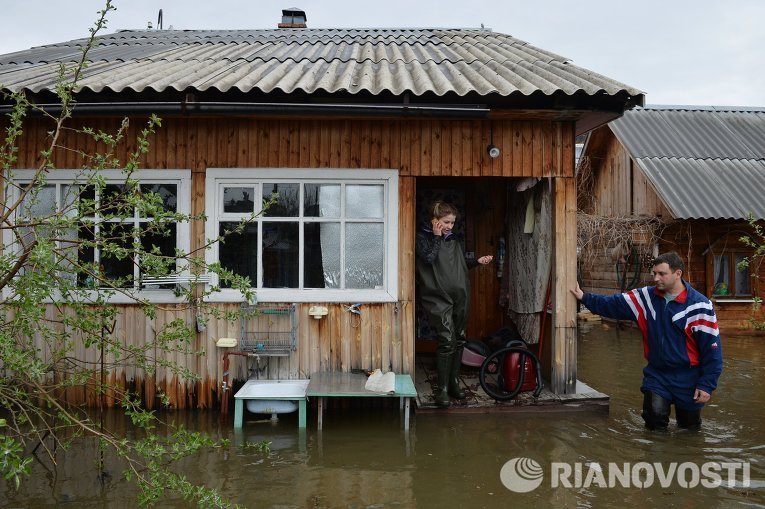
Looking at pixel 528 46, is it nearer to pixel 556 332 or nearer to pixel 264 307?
pixel 556 332

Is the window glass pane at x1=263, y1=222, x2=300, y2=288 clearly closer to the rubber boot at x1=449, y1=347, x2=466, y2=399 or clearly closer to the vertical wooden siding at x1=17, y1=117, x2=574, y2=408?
the vertical wooden siding at x1=17, y1=117, x2=574, y2=408

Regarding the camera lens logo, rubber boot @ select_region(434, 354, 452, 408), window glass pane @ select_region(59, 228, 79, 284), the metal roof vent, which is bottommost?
the camera lens logo

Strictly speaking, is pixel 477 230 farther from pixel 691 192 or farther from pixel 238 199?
pixel 691 192

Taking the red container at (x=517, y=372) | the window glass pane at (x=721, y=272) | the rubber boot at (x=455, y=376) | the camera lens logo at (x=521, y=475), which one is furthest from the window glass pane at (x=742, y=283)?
the camera lens logo at (x=521, y=475)

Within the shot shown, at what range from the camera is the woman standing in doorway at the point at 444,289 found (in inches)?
234

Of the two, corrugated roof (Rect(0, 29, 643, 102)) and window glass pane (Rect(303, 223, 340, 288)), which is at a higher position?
corrugated roof (Rect(0, 29, 643, 102))

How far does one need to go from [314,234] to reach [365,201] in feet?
2.26

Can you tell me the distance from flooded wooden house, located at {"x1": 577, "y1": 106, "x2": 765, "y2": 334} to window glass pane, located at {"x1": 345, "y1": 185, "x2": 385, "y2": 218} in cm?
835

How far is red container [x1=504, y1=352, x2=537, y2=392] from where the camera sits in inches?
237

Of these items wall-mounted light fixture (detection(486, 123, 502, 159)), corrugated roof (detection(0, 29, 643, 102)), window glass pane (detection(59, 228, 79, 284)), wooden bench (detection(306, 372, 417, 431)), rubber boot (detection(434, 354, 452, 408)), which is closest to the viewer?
window glass pane (detection(59, 228, 79, 284))

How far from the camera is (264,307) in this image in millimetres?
6074

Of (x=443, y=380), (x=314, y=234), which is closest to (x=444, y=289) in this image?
(x=443, y=380)

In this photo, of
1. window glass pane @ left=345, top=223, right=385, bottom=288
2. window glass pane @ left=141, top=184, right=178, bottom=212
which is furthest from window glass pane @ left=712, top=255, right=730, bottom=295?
window glass pane @ left=141, top=184, right=178, bottom=212

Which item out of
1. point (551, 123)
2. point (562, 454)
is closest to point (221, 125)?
point (551, 123)
